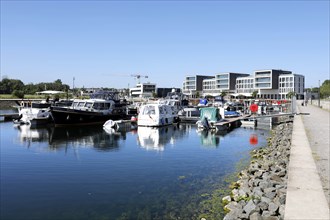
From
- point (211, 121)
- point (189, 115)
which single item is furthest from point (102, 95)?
point (211, 121)

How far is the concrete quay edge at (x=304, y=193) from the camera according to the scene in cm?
720

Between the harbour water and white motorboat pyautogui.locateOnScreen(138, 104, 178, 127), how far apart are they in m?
8.47

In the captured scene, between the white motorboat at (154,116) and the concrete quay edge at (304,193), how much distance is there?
2657 centimetres

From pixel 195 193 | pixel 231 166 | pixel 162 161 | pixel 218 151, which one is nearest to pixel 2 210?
pixel 195 193

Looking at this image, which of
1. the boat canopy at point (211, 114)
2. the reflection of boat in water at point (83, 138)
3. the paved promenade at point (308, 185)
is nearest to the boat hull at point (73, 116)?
the reflection of boat in water at point (83, 138)

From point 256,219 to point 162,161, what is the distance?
39.1 ft

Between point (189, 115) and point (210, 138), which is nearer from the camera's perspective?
point (210, 138)

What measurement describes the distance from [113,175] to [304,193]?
9897mm

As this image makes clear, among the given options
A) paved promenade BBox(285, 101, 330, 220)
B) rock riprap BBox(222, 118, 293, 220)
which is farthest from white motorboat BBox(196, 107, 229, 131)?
rock riprap BBox(222, 118, 293, 220)

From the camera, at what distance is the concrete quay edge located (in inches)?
284

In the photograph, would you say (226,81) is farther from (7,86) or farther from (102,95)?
(102,95)

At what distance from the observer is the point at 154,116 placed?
39125 millimetres

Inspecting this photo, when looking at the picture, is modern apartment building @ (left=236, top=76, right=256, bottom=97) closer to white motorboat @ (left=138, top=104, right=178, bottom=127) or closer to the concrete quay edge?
white motorboat @ (left=138, top=104, right=178, bottom=127)

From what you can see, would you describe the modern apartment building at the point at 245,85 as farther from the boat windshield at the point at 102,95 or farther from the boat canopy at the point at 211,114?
the boat canopy at the point at 211,114
